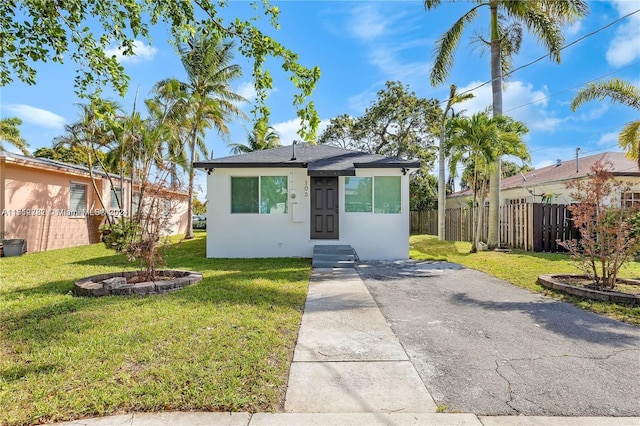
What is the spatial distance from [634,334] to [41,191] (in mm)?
17360

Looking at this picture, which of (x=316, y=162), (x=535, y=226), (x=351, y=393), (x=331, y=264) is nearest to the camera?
(x=351, y=393)

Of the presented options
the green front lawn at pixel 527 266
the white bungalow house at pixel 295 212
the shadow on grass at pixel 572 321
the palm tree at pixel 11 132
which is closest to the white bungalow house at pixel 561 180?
the green front lawn at pixel 527 266

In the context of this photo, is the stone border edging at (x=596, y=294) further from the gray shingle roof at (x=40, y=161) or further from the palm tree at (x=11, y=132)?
the palm tree at (x=11, y=132)

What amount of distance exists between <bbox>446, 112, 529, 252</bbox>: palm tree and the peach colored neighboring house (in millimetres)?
10124

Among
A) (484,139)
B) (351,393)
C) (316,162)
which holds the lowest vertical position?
(351,393)

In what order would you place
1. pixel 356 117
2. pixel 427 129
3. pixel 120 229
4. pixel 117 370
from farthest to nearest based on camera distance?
pixel 356 117 < pixel 427 129 < pixel 120 229 < pixel 117 370

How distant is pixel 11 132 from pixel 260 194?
20.2 metres

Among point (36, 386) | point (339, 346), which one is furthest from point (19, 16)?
point (339, 346)

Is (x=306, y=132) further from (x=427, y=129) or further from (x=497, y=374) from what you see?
(x=427, y=129)

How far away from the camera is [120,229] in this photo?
8.73 m

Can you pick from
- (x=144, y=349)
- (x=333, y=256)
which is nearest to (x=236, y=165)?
(x=333, y=256)

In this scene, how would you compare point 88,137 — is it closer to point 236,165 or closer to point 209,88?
point 209,88

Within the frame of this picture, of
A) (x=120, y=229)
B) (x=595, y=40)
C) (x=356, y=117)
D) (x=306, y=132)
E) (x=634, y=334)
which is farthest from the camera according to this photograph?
(x=356, y=117)

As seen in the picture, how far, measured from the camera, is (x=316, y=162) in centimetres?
1085
